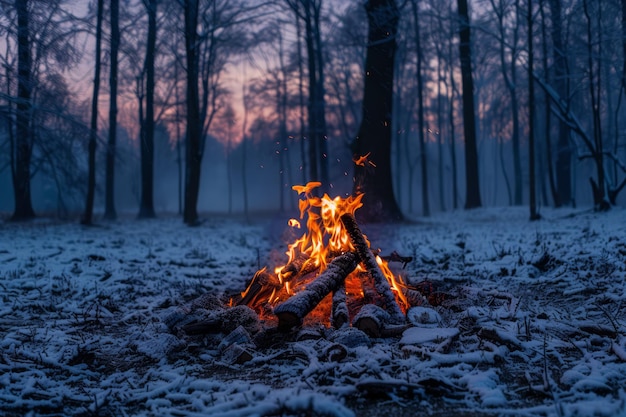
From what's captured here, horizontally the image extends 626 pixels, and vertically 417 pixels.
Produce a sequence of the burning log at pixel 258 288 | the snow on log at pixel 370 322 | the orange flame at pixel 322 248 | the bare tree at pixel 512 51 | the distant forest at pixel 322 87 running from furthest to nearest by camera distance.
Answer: the bare tree at pixel 512 51 < the distant forest at pixel 322 87 < the orange flame at pixel 322 248 < the burning log at pixel 258 288 < the snow on log at pixel 370 322

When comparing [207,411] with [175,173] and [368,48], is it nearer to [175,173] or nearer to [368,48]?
[368,48]

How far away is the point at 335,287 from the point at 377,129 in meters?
10.0

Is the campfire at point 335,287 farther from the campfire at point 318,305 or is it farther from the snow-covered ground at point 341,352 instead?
the snow-covered ground at point 341,352

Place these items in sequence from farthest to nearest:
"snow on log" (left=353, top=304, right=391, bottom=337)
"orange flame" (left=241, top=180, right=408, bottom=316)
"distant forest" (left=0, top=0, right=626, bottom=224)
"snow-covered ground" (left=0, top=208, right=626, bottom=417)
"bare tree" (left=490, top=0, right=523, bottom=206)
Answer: "bare tree" (left=490, top=0, right=523, bottom=206)
"distant forest" (left=0, top=0, right=626, bottom=224)
"orange flame" (left=241, top=180, right=408, bottom=316)
"snow on log" (left=353, top=304, right=391, bottom=337)
"snow-covered ground" (left=0, top=208, right=626, bottom=417)

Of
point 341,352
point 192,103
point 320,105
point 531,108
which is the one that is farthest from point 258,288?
point 320,105

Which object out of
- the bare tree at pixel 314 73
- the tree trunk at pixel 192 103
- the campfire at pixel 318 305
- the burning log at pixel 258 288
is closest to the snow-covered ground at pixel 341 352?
the campfire at pixel 318 305

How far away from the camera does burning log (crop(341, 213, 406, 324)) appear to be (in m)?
4.67

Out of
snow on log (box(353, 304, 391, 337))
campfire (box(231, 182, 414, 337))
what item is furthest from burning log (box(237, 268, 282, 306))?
snow on log (box(353, 304, 391, 337))

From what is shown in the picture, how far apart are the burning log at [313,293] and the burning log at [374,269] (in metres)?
0.14

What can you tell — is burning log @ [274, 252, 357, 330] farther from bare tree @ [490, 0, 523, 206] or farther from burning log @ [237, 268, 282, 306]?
bare tree @ [490, 0, 523, 206]

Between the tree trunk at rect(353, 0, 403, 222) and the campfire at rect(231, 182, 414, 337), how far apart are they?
7.74 meters

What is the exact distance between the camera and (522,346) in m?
3.74

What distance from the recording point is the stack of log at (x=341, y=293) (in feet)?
14.0

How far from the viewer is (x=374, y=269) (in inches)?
204
